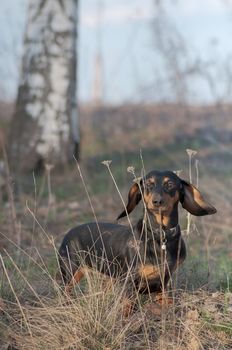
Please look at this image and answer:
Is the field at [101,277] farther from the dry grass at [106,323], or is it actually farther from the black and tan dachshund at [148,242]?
the black and tan dachshund at [148,242]

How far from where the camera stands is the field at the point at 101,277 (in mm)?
3951

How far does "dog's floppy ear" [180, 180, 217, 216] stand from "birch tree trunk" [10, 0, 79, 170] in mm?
5330

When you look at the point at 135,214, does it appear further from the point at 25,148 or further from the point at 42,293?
the point at 42,293

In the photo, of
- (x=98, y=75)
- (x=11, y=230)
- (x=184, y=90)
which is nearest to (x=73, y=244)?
(x=11, y=230)

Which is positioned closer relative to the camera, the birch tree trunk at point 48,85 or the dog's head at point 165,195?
the dog's head at point 165,195

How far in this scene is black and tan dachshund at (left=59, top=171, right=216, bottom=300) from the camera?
4.23m

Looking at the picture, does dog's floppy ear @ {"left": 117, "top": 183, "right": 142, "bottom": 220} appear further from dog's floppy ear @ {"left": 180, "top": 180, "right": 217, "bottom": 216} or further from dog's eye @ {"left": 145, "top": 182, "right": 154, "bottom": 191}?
dog's floppy ear @ {"left": 180, "top": 180, "right": 217, "bottom": 216}

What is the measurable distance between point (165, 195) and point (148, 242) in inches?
13.8

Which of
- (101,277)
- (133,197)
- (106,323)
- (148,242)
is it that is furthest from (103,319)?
(133,197)

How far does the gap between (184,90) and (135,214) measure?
243 inches

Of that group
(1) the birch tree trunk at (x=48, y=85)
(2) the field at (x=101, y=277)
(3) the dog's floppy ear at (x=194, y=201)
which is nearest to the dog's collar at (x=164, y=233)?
(3) the dog's floppy ear at (x=194, y=201)

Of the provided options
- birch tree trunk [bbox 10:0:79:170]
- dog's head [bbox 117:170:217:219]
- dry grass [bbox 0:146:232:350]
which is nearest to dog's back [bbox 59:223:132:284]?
dry grass [bbox 0:146:232:350]

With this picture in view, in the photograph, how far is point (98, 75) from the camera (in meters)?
17.2

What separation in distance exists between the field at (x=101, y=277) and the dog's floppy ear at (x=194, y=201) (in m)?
0.19
